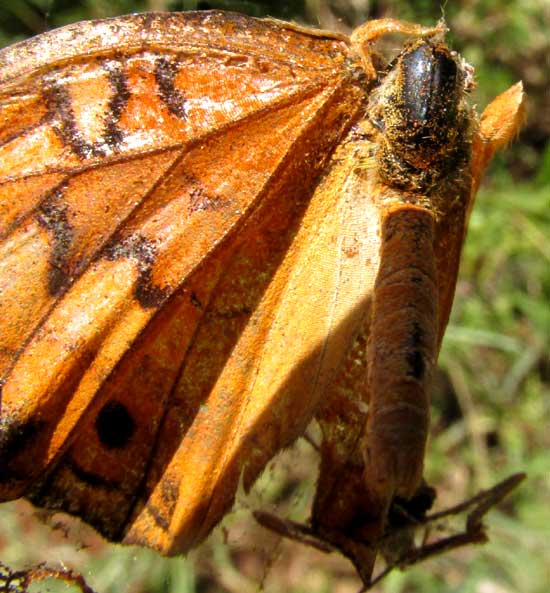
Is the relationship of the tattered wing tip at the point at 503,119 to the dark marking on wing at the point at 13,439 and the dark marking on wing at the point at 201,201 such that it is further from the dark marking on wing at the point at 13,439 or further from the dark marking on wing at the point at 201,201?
the dark marking on wing at the point at 13,439

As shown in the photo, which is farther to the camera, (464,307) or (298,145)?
(464,307)

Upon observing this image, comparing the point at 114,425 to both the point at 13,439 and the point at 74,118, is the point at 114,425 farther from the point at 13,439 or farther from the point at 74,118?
the point at 74,118

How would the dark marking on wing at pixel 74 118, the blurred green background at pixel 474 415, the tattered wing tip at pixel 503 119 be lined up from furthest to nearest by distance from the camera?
the blurred green background at pixel 474 415 < the tattered wing tip at pixel 503 119 < the dark marking on wing at pixel 74 118

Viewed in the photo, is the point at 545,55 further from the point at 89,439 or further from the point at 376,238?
the point at 89,439

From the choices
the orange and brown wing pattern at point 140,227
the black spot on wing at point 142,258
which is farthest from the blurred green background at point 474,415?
the black spot on wing at point 142,258

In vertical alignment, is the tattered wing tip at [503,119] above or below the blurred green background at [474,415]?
above

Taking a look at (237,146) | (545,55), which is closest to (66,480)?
(237,146)

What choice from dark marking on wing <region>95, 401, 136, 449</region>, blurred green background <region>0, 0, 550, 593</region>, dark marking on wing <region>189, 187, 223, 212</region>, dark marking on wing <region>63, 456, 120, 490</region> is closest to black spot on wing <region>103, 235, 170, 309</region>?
dark marking on wing <region>189, 187, 223, 212</region>

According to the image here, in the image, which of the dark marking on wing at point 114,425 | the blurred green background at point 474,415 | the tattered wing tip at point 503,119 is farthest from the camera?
→ the blurred green background at point 474,415
